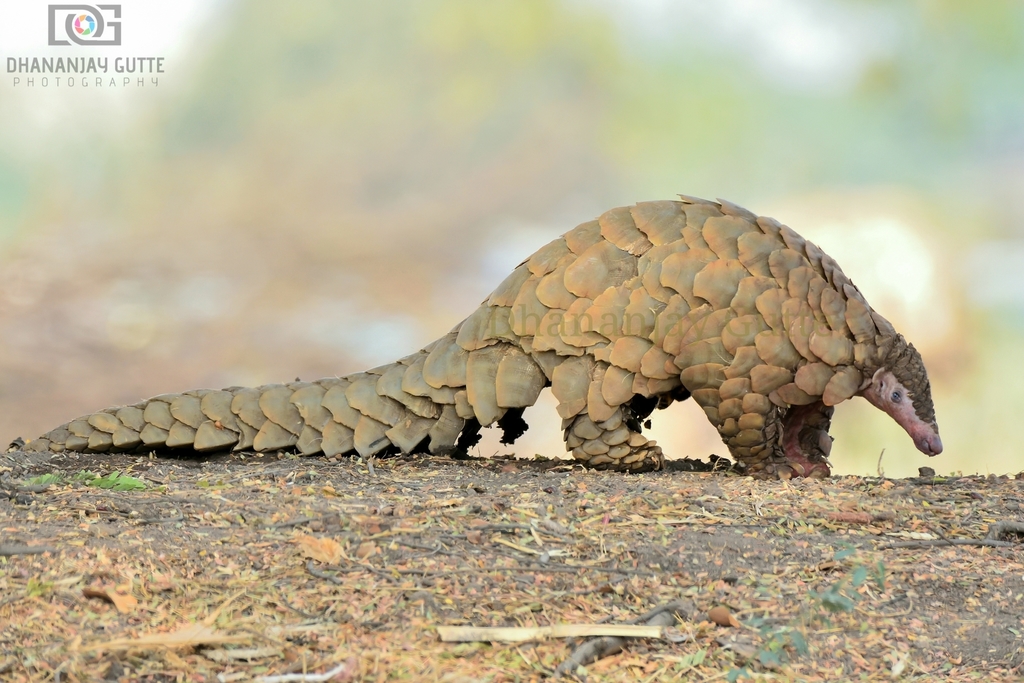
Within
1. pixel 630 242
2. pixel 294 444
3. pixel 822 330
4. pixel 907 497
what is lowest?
pixel 907 497

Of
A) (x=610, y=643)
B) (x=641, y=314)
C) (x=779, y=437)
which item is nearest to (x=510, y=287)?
(x=641, y=314)

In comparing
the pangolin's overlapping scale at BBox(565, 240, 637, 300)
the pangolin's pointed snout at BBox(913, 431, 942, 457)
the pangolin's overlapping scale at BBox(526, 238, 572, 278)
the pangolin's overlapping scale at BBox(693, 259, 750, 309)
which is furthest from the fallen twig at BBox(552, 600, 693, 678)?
the pangolin's pointed snout at BBox(913, 431, 942, 457)

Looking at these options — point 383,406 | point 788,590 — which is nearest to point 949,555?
point 788,590

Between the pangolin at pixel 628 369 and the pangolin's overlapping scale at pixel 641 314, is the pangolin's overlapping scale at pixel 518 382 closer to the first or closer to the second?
the pangolin at pixel 628 369

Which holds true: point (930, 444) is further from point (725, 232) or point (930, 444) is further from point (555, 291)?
→ point (555, 291)

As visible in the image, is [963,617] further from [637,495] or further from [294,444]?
[294,444]

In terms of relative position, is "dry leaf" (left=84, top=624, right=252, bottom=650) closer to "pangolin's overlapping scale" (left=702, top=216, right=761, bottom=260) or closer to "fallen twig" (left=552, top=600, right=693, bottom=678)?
"fallen twig" (left=552, top=600, right=693, bottom=678)
